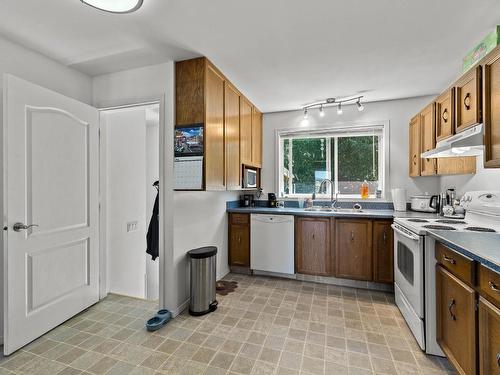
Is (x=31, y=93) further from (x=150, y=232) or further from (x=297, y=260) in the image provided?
(x=297, y=260)

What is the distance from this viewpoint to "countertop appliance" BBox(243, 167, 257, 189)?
10.6 feet

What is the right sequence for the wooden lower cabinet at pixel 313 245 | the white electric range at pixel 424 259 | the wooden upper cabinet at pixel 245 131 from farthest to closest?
the wooden upper cabinet at pixel 245 131 → the wooden lower cabinet at pixel 313 245 → the white electric range at pixel 424 259

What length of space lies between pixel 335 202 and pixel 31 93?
354cm

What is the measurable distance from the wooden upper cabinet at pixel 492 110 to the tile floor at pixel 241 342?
1.44 m

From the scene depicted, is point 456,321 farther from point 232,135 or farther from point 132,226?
point 132,226

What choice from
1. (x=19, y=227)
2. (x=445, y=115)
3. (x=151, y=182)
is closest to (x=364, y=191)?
(x=445, y=115)

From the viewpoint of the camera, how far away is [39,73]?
2107 millimetres

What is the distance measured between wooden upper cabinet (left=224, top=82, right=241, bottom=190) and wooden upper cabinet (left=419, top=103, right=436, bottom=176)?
211 cm

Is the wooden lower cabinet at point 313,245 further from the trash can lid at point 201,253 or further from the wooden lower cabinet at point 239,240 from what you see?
the trash can lid at point 201,253

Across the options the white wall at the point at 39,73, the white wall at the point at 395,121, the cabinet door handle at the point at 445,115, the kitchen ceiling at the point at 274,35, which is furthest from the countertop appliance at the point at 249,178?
the cabinet door handle at the point at 445,115

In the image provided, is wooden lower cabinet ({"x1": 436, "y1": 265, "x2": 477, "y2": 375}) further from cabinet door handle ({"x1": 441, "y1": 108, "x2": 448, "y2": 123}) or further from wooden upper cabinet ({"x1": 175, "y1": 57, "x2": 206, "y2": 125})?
wooden upper cabinet ({"x1": 175, "y1": 57, "x2": 206, "y2": 125})

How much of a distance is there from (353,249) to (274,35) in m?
2.45

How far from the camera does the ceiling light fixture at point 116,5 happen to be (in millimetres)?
1411

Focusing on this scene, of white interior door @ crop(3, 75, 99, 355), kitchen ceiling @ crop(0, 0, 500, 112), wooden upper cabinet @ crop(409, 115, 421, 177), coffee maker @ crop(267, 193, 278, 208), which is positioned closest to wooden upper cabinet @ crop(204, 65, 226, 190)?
kitchen ceiling @ crop(0, 0, 500, 112)
